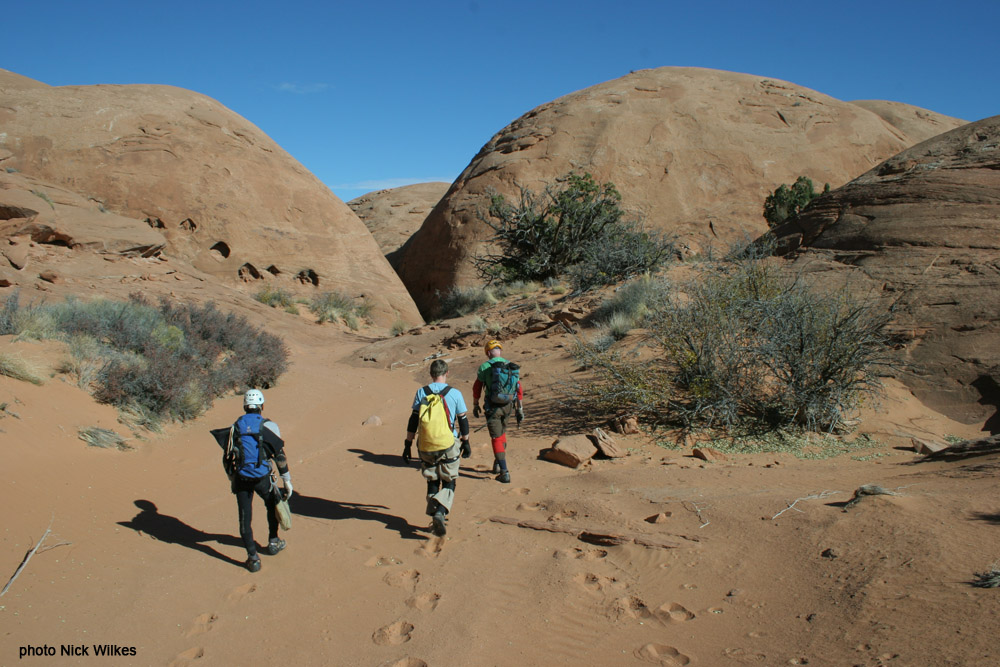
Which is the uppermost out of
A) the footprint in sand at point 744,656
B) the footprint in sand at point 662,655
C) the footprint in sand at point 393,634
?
the footprint in sand at point 744,656

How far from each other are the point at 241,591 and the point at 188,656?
0.83 m

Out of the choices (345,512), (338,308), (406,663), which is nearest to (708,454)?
(345,512)

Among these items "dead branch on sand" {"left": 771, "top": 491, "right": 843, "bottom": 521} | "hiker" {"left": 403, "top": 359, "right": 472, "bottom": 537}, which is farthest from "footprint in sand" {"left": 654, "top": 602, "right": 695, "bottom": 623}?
"hiker" {"left": 403, "top": 359, "right": 472, "bottom": 537}

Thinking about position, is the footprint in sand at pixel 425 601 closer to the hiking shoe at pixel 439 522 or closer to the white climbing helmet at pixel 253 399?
the hiking shoe at pixel 439 522

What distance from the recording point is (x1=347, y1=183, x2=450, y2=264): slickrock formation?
39356 millimetres

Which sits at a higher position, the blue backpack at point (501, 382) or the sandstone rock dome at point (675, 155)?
the sandstone rock dome at point (675, 155)

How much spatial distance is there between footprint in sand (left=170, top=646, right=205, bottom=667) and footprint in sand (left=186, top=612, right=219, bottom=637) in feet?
0.67

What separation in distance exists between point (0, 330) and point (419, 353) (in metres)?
7.82

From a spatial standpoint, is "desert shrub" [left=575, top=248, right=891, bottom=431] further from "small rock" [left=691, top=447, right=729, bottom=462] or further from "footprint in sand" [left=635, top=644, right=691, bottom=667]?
"footprint in sand" [left=635, top=644, right=691, bottom=667]

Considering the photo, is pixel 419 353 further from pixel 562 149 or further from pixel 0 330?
pixel 562 149

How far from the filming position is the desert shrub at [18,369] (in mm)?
7340

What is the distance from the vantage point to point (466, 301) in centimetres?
2081

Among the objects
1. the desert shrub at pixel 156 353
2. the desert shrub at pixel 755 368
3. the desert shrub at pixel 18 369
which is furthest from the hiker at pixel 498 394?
the desert shrub at pixel 18 369

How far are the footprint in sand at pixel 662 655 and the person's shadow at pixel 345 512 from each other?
2.53 metres
